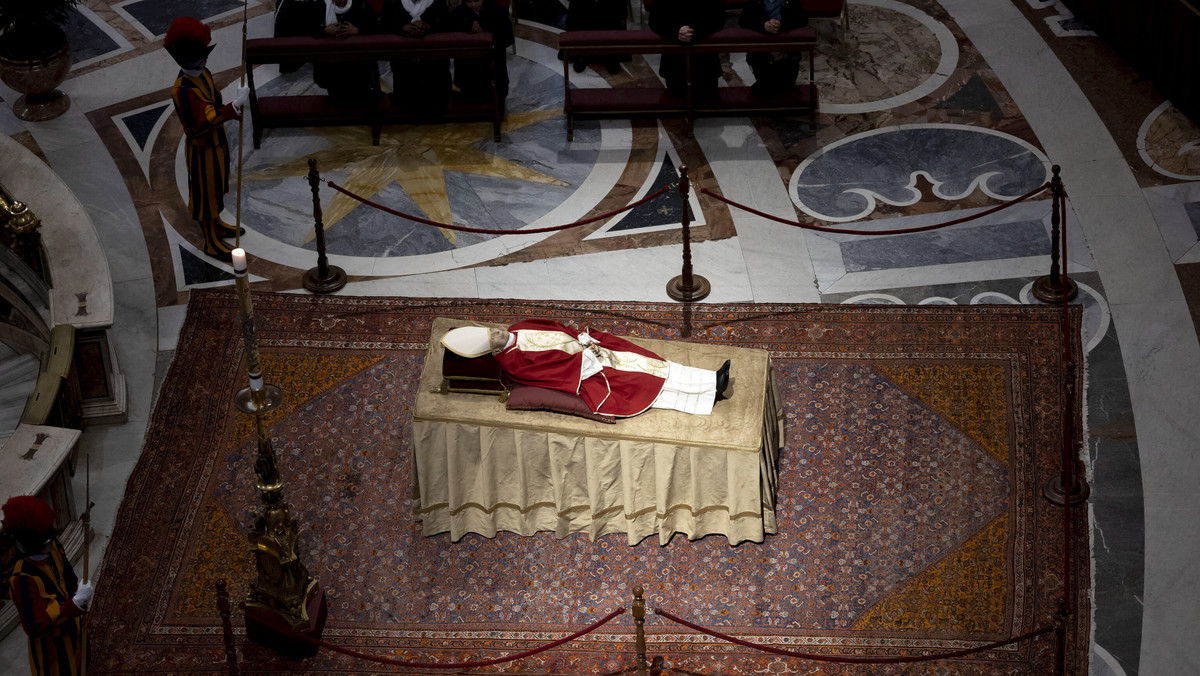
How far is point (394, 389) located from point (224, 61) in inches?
188

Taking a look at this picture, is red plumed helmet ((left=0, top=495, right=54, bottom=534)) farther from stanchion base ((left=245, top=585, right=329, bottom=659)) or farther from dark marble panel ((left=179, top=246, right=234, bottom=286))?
dark marble panel ((left=179, top=246, right=234, bottom=286))

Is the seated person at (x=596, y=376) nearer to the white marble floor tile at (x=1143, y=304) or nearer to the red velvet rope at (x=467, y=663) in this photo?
the red velvet rope at (x=467, y=663)

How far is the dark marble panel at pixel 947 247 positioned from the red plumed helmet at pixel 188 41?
4.73 m

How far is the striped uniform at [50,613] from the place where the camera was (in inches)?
278

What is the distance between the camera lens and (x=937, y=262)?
411 inches

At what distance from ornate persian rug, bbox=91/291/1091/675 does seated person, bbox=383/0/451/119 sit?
2586 mm

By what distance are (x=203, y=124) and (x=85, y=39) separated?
3.92 meters

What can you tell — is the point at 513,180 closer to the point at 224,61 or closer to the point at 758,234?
the point at 758,234

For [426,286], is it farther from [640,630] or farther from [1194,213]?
[1194,213]

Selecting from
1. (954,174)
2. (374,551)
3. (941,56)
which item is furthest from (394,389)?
(941,56)

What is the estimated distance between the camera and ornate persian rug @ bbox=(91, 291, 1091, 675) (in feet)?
26.6

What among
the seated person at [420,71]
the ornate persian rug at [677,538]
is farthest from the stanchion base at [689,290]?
the seated person at [420,71]

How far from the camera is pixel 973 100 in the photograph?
39.5 ft

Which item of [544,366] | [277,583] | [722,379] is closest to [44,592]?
[277,583]
